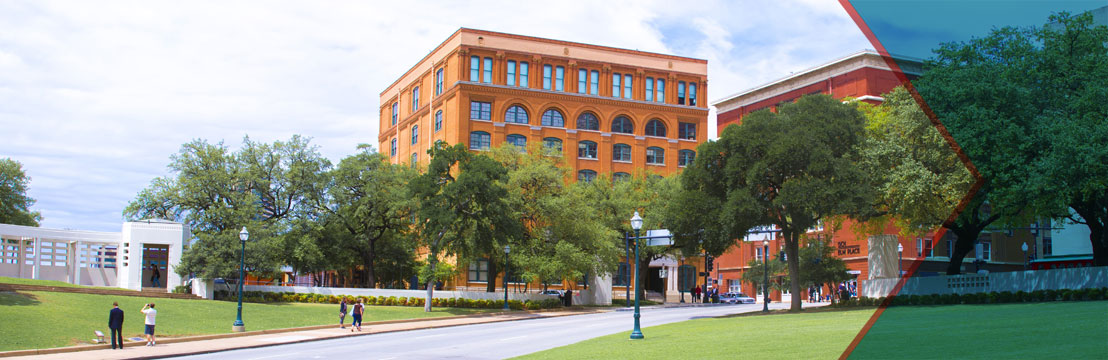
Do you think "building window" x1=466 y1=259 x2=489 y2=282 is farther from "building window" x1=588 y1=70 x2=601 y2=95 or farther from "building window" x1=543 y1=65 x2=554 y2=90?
"building window" x1=588 y1=70 x2=601 y2=95

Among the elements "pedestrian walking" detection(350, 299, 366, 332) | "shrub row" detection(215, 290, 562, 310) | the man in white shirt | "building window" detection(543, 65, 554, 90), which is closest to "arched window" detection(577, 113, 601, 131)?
"building window" detection(543, 65, 554, 90)

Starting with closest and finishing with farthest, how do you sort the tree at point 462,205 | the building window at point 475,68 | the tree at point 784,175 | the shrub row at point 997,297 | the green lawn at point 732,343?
the green lawn at point 732,343 → the shrub row at point 997,297 → the tree at point 784,175 → the tree at point 462,205 → the building window at point 475,68

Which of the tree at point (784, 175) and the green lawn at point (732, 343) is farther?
the tree at point (784, 175)

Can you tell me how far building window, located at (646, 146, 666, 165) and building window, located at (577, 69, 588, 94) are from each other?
873cm

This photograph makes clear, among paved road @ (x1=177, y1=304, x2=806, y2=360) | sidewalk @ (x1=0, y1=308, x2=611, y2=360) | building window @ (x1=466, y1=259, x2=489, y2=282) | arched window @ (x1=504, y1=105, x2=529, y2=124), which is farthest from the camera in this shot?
arched window @ (x1=504, y1=105, x2=529, y2=124)

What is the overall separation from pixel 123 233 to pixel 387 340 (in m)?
32.3

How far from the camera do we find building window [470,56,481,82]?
78125 millimetres

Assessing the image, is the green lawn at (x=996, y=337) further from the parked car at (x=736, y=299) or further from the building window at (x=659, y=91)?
the building window at (x=659, y=91)

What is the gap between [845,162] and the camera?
128 feet

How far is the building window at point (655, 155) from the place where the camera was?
8471 centimetres

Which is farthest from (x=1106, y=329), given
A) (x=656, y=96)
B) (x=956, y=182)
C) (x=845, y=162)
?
(x=656, y=96)

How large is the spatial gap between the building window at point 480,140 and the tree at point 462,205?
87.0 ft

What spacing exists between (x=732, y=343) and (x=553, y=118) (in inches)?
2373

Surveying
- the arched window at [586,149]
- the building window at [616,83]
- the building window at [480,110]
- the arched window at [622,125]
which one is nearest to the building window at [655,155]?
the arched window at [622,125]
